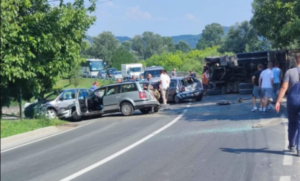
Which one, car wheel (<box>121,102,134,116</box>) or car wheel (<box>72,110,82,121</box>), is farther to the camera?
car wheel (<box>72,110,82,121</box>)

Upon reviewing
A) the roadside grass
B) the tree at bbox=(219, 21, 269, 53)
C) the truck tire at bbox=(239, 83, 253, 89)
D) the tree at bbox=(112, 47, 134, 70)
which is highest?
the tree at bbox=(219, 21, 269, 53)

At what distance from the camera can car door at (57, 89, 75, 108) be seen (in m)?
23.7

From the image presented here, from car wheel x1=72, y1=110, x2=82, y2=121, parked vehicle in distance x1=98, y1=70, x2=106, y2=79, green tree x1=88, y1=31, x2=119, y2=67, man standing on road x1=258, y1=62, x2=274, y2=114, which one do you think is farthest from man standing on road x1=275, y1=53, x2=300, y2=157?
green tree x1=88, y1=31, x2=119, y2=67

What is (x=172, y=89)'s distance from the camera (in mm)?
27234

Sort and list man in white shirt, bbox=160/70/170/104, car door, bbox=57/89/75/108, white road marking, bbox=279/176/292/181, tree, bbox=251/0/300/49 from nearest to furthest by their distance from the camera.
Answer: white road marking, bbox=279/176/292/181 → car door, bbox=57/89/75/108 → tree, bbox=251/0/300/49 → man in white shirt, bbox=160/70/170/104

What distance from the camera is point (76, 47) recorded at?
2089 centimetres

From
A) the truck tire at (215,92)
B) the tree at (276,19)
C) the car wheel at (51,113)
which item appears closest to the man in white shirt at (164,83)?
the car wheel at (51,113)

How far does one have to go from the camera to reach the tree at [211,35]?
128 metres

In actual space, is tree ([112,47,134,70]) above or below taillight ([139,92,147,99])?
above

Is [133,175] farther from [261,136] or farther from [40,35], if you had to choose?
[40,35]

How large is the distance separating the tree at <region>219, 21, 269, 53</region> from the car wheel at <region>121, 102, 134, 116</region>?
→ 154 feet

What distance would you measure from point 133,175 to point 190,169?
1.10 metres

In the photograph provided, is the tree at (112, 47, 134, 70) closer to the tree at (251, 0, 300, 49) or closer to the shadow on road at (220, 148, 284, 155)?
the tree at (251, 0, 300, 49)

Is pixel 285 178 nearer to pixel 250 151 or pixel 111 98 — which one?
pixel 250 151
